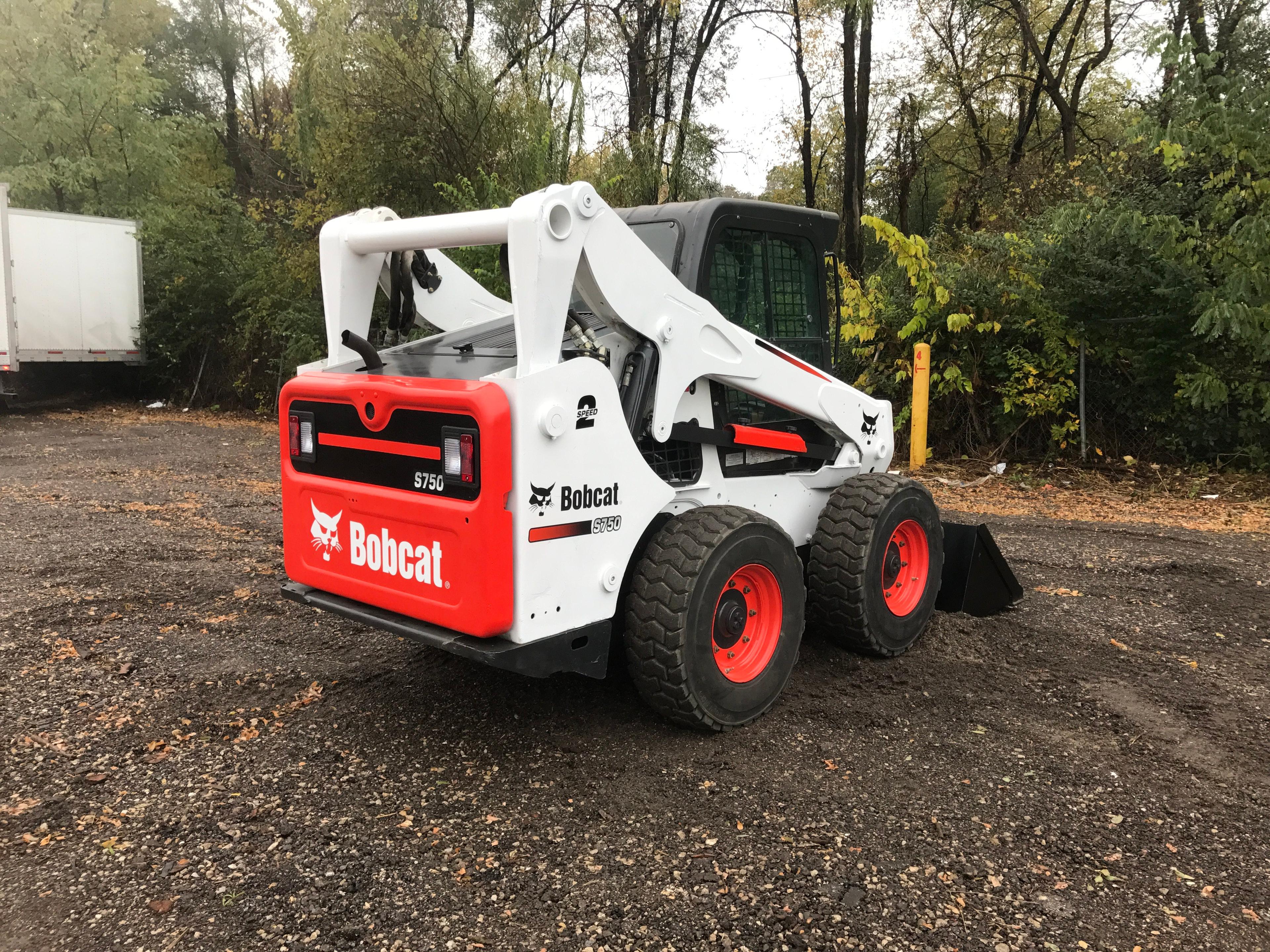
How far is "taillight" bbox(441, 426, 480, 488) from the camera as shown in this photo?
3.16m

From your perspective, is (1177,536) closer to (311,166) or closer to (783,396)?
(783,396)

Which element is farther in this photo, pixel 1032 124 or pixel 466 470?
pixel 1032 124

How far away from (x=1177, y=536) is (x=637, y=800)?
6.16 m

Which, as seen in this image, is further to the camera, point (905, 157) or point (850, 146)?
point (905, 157)

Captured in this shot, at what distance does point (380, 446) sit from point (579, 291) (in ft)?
3.03

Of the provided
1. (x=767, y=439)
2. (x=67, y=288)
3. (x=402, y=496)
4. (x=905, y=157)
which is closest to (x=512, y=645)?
(x=402, y=496)

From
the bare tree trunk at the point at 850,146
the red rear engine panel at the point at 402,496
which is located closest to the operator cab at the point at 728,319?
the red rear engine panel at the point at 402,496

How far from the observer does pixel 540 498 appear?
320 cm

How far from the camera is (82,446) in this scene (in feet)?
38.5

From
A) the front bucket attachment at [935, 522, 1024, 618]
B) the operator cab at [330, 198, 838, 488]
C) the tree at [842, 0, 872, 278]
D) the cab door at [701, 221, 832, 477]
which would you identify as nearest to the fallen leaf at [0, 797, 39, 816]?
the operator cab at [330, 198, 838, 488]

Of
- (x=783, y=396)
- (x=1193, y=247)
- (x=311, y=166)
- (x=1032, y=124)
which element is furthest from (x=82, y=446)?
(x=1032, y=124)

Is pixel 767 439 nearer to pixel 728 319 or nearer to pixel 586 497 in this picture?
pixel 728 319

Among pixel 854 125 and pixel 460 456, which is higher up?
pixel 854 125

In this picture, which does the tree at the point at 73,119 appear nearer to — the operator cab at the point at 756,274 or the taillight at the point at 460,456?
the operator cab at the point at 756,274
